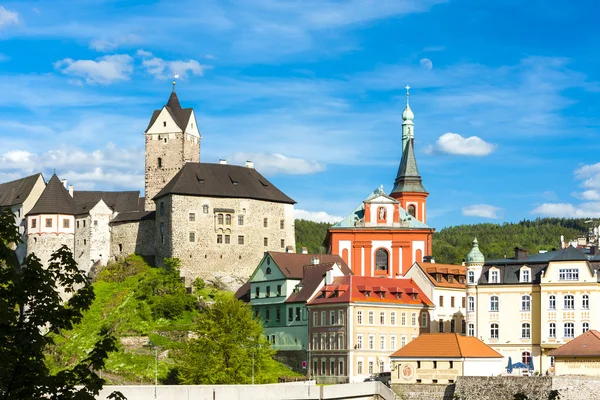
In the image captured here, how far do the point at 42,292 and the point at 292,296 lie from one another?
57.2 m

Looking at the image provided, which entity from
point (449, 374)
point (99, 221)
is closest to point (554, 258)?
point (449, 374)

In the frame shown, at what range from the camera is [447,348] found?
6169 centimetres

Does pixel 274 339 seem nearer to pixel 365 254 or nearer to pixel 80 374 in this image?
pixel 365 254

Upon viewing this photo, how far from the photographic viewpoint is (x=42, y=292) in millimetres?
17953

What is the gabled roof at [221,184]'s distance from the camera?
92.1 metres

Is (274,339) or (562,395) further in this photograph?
(274,339)

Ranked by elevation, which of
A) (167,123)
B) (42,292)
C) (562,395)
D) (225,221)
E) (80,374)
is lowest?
(562,395)

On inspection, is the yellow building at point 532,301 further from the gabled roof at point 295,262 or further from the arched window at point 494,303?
the gabled roof at point 295,262

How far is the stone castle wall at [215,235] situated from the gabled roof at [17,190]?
15.0 m

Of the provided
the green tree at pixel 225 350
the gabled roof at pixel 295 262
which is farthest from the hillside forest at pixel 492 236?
the green tree at pixel 225 350

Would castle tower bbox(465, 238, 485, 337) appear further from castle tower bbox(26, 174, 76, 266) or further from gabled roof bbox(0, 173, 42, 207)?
gabled roof bbox(0, 173, 42, 207)

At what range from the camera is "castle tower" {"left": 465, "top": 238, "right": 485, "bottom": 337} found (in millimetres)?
69125

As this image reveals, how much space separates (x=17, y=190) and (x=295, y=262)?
36276 millimetres

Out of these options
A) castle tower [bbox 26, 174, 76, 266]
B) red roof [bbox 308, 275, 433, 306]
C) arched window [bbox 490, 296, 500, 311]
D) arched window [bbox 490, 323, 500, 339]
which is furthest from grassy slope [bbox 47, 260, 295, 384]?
arched window [bbox 490, 296, 500, 311]
